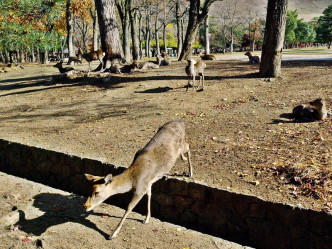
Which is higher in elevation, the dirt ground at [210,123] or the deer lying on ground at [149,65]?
the deer lying on ground at [149,65]

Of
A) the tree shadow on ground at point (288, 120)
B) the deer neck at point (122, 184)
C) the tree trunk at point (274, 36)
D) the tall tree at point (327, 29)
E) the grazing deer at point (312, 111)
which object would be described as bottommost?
the deer neck at point (122, 184)

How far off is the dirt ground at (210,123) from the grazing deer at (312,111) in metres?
0.18

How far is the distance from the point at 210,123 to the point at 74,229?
4.45 metres

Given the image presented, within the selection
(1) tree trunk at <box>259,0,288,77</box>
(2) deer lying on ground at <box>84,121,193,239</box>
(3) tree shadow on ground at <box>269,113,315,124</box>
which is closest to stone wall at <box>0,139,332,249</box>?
(2) deer lying on ground at <box>84,121,193,239</box>

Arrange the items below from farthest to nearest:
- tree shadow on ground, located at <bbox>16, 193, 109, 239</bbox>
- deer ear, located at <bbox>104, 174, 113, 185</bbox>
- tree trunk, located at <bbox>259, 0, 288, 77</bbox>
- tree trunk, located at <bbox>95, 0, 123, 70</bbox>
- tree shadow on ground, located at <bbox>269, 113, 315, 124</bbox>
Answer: tree trunk, located at <bbox>95, 0, 123, 70</bbox>, tree trunk, located at <bbox>259, 0, 288, 77</bbox>, tree shadow on ground, located at <bbox>269, 113, 315, 124</bbox>, tree shadow on ground, located at <bbox>16, 193, 109, 239</bbox>, deer ear, located at <bbox>104, 174, 113, 185</bbox>

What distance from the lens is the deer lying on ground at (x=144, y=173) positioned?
14.4 feet

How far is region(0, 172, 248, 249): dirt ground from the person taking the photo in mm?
4512

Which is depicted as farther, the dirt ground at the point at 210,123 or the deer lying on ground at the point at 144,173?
the dirt ground at the point at 210,123

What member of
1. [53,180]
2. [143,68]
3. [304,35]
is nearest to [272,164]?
[53,180]

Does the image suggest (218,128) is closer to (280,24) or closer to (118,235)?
(118,235)

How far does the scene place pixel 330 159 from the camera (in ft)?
18.3

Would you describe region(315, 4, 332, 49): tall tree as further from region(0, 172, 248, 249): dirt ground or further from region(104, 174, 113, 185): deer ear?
region(104, 174, 113, 185): deer ear

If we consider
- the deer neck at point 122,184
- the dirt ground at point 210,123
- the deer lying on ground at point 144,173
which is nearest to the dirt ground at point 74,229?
the deer lying on ground at point 144,173

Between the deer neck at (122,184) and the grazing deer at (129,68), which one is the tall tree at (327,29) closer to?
the grazing deer at (129,68)
